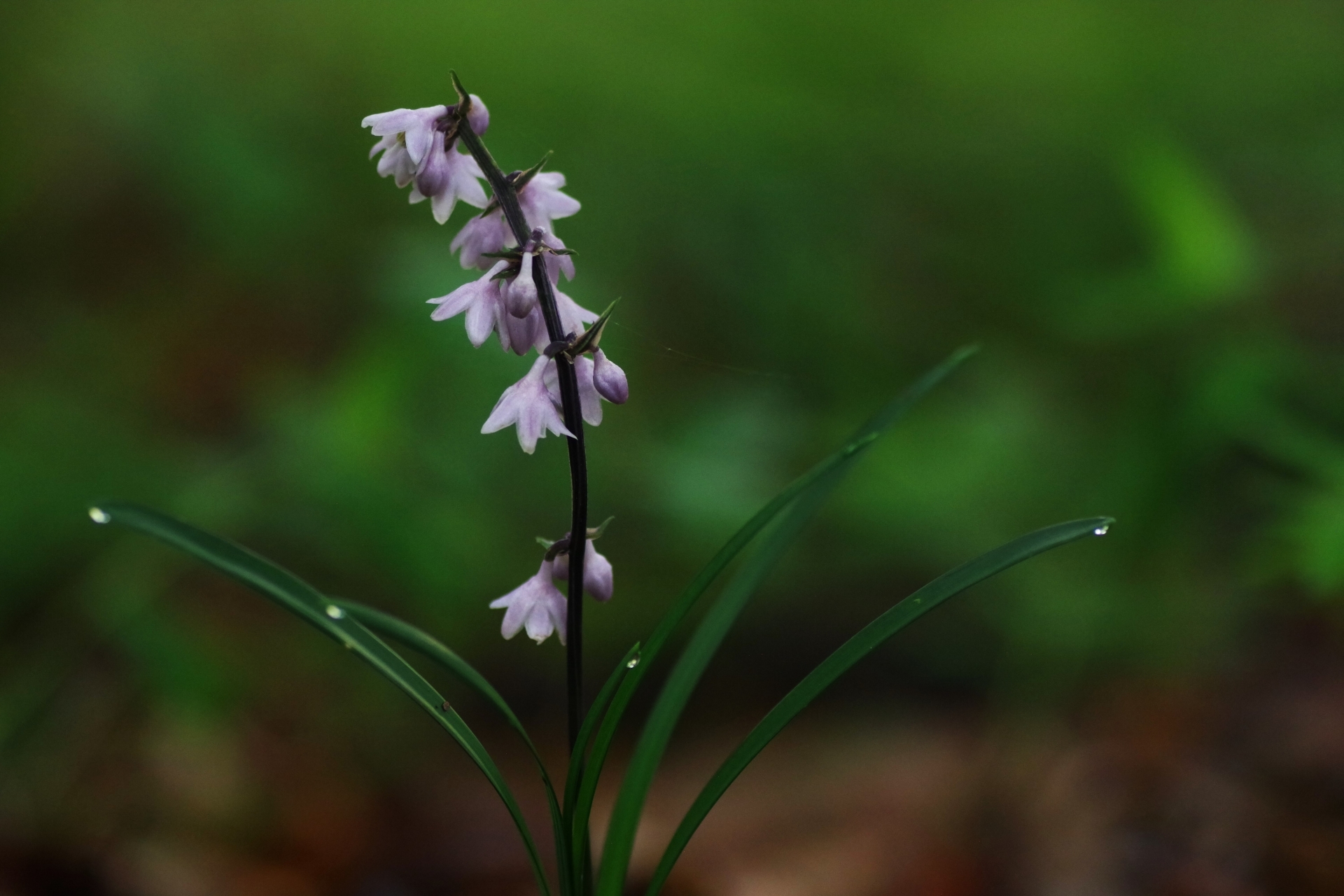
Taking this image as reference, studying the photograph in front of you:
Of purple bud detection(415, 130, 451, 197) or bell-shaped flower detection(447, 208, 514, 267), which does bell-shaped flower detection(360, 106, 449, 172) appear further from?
bell-shaped flower detection(447, 208, 514, 267)

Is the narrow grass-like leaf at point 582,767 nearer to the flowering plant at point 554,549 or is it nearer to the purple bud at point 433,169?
the flowering plant at point 554,549

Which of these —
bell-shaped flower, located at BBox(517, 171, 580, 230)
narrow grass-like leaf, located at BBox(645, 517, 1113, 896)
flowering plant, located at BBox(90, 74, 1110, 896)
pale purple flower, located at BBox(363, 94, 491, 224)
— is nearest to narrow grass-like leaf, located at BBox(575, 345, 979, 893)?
flowering plant, located at BBox(90, 74, 1110, 896)

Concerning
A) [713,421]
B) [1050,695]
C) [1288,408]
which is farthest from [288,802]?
[1288,408]

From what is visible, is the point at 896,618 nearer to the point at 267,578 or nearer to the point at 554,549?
the point at 554,549

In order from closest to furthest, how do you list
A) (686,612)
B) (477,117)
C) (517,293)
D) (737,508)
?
(517,293) → (477,117) → (686,612) → (737,508)

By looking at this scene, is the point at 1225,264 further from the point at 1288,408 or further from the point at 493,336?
the point at 493,336

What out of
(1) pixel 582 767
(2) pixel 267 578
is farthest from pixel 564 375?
(1) pixel 582 767
